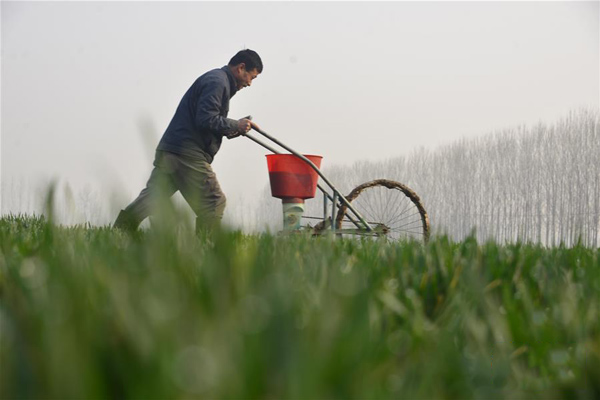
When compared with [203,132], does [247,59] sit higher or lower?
higher

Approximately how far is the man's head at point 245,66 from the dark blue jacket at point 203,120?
0.63ft

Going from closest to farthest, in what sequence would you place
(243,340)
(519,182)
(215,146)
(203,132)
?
(243,340), (203,132), (215,146), (519,182)

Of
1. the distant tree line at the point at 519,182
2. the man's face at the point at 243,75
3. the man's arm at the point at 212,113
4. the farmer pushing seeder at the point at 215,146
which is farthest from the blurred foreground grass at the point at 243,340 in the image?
the distant tree line at the point at 519,182

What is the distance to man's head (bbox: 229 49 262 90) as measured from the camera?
19.9ft

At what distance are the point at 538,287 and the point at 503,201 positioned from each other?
1886 centimetres

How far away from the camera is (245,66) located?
609 cm

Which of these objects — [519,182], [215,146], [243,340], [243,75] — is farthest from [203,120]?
[519,182]

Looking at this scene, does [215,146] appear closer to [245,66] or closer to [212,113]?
[212,113]

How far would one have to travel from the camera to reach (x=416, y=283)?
130cm

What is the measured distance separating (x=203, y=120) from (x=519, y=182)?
16078 millimetres

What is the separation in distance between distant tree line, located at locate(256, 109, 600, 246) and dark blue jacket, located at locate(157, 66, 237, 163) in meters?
10.6

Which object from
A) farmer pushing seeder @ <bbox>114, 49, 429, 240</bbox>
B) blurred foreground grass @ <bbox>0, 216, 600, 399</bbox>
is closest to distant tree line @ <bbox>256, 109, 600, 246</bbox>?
farmer pushing seeder @ <bbox>114, 49, 429, 240</bbox>

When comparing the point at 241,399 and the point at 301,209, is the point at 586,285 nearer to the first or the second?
the point at 241,399

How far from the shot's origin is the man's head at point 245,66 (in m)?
6.06
